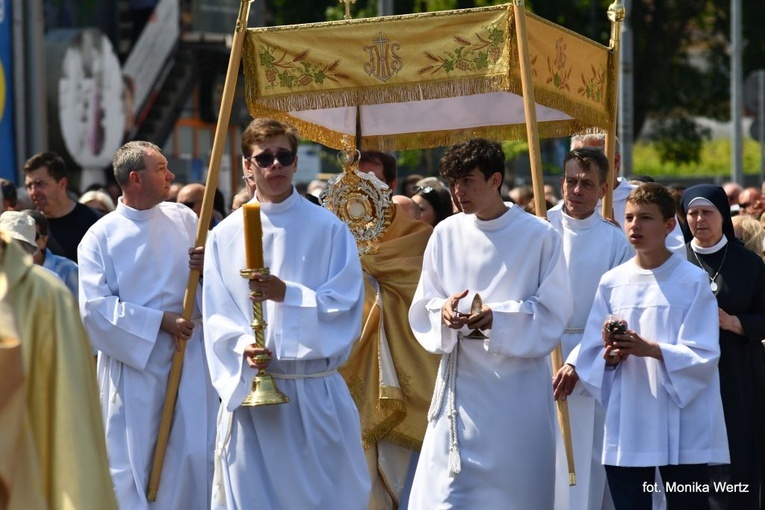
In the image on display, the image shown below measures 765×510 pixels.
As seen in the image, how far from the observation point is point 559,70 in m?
8.09

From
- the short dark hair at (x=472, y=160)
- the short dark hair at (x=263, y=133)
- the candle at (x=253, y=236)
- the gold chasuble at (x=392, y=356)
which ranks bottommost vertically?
the gold chasuble at (x=392, y=356)

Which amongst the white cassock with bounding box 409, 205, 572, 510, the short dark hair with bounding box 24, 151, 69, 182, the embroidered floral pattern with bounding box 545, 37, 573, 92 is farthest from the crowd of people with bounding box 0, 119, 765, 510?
the short dark hair with bounding box 24, 151, 69, 182

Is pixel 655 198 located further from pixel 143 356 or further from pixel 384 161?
pixel 143 356

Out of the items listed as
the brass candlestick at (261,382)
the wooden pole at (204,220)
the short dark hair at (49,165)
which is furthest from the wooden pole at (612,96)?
the short dark hair at (49,165)

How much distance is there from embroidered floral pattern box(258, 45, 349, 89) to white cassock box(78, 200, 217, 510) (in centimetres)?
98

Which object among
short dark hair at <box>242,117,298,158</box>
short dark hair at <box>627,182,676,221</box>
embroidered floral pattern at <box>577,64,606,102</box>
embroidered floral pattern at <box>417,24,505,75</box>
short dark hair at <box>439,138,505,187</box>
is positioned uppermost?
embroidered floral pattern at <box>417,24,505,75</box>

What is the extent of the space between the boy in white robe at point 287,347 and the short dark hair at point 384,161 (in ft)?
6.80

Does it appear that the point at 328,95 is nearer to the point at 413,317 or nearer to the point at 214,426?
the point at 413,317

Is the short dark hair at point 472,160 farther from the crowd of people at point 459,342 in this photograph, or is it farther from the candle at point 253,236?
the candle at point 253,236

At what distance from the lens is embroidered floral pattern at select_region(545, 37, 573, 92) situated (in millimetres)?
8016

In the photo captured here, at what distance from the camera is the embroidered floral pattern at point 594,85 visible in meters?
8.35

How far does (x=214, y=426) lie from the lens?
8234 mm

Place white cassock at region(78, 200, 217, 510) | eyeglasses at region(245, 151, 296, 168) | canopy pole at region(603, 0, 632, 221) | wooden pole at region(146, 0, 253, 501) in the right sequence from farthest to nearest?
canopy pole at region(603, 0, 632, 221)
white cassock at region(78, 200, 217, 510)
wooden pole at region(146, 0, 253, 501)
eyeglasses at region(245, 151, 296, 168)

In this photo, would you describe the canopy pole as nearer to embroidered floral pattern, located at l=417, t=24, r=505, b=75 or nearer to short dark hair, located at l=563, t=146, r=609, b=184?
short dark hair, located at l=563, t=146, r=609, b=184
